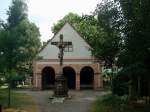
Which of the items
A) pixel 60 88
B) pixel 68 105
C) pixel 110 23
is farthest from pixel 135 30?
pixel 60 88

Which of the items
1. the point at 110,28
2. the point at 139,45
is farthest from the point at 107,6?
the point at 139,45

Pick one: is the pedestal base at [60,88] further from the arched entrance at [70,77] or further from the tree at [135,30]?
the arched entrance at [70,77]

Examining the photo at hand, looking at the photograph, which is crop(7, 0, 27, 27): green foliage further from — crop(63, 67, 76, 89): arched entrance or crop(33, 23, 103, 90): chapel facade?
crop(63, 67, 76, 89): arched entrance

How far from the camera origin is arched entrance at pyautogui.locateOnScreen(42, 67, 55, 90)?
51.5m

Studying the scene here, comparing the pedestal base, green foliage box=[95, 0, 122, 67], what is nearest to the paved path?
the pedestal base

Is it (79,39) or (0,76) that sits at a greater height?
(79,39)

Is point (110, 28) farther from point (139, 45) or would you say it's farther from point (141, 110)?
point (141, 110)

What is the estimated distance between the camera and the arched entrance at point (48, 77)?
51531mm

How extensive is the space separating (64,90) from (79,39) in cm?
1757

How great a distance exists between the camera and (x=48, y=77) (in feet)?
175

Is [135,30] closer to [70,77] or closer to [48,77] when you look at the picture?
[70,77]

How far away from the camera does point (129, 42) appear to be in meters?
20.4

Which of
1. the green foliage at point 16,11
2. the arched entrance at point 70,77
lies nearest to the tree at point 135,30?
the green foliage at point 16,11

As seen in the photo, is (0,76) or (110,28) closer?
(110,28)
